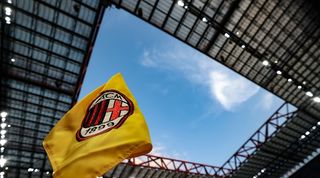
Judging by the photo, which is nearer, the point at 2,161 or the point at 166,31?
the point at 166,31

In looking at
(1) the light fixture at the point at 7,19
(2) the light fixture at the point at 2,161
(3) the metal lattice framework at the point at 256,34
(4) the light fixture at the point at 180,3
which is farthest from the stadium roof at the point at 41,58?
(4) the light fixture at the point at 180,3

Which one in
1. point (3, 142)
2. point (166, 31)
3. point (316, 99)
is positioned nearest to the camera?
point (166, 31)

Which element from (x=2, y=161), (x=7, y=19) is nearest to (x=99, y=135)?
(x=7, y=19)

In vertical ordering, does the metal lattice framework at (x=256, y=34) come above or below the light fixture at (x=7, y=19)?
below

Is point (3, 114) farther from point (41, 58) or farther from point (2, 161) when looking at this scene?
point (2, 161)

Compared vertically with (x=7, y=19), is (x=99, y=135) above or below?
below

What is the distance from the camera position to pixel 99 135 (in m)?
5.88

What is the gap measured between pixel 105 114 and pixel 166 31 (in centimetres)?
1781

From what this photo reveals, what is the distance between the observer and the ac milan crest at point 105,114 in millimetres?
6031

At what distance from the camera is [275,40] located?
2477cm

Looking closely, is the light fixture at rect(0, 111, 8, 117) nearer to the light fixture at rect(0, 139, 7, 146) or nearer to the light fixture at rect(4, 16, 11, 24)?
the light fixture at rect(0, 139, 7, 146)

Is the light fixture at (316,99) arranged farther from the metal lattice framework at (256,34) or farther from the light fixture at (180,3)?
the light fixture at (180,3)

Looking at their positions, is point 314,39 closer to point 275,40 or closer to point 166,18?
point 275,40

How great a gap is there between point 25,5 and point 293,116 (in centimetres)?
2598
